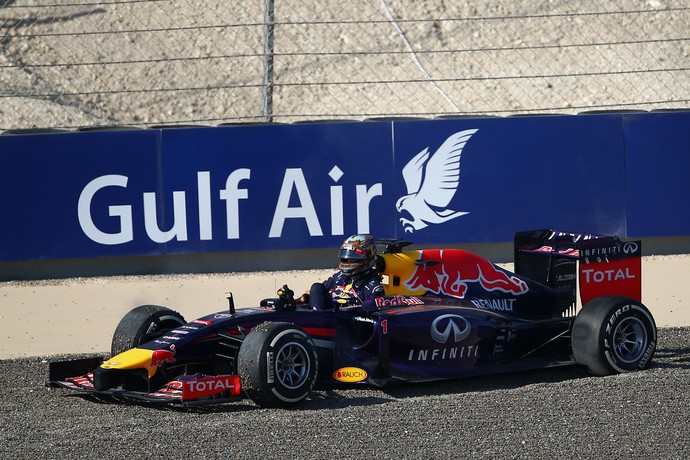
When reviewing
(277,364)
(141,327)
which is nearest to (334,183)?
(141,327)

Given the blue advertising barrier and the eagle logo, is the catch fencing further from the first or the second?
the eagle logo

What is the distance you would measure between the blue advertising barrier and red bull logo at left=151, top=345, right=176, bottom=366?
218 inches

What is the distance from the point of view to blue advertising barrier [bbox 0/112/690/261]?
12.9m

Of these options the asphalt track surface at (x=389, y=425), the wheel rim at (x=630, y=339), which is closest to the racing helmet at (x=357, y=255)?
the asphalt track surface at (x=389, y=425)

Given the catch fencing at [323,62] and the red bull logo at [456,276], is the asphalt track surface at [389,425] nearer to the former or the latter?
the red bull logo at [456,276]

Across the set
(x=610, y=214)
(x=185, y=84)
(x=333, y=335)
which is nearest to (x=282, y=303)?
(x=333, y=335)

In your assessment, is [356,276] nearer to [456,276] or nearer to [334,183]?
[456,276]

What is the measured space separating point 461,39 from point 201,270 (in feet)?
23.1

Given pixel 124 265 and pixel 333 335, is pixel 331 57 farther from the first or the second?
pixel 333 335

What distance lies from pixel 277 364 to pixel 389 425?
3.60 feet

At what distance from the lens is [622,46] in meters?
18.1

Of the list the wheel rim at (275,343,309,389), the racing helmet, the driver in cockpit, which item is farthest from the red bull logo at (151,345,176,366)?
the racing helmet

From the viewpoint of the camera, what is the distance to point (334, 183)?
13.2 metres

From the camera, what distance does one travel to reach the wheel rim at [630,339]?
8.51m
